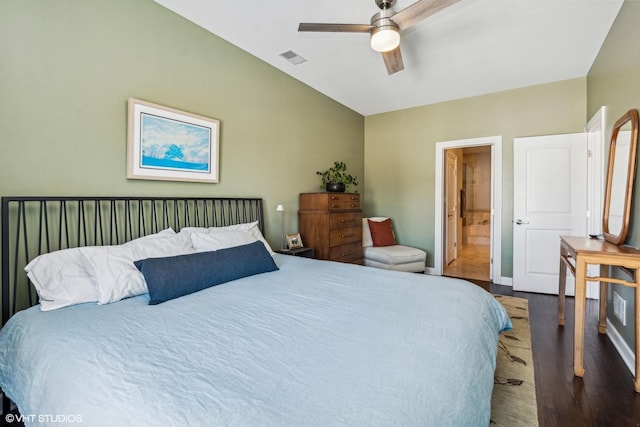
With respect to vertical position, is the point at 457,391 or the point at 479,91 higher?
the point at 479,91

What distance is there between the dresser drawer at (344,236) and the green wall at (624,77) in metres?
2.57

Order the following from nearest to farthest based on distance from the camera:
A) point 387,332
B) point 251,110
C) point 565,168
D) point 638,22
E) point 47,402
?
point 47,402
point 387,332
point 638,22
point 251,110
point 565,168

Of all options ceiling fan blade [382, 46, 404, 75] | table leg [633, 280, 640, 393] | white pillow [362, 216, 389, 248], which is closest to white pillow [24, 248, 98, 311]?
ceiling fan blade [382, 46, 404, 75]

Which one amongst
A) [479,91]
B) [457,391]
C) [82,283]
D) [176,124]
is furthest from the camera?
[479,91]

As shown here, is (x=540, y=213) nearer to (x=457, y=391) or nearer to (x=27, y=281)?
(x=457, y=391)

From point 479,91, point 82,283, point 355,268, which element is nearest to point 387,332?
point 355,268

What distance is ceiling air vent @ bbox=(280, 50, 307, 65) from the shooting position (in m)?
3.15

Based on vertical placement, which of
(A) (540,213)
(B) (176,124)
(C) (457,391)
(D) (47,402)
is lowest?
(D) (47,402)

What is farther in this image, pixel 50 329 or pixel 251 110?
pixel 251 110

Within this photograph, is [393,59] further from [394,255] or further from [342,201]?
[394,255]

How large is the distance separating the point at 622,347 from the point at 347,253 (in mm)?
2596

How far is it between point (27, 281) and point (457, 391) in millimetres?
2334

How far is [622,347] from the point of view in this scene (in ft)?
7.14

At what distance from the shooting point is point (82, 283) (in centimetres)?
156
